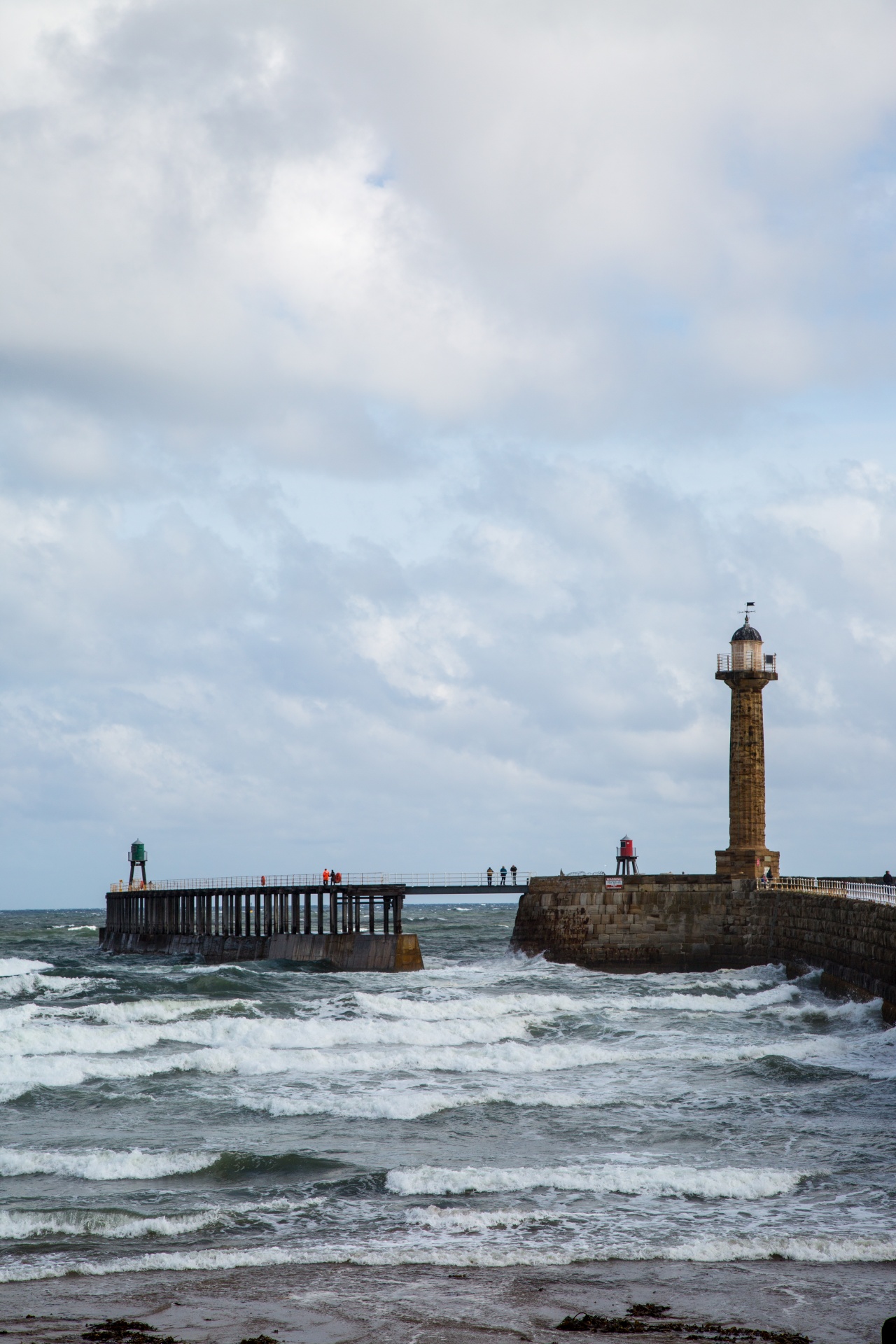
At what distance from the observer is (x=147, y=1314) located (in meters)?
10.0

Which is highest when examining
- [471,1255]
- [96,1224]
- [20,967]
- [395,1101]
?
[471,1255]

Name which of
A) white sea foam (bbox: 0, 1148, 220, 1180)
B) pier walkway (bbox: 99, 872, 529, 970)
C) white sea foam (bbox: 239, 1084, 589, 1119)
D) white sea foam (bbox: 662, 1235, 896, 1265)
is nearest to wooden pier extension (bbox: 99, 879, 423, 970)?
pier walkway (bbox: 99, 872, 529, 970)

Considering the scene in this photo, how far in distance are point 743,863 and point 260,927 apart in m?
17.9

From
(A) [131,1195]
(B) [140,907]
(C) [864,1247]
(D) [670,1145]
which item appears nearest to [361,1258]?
(A) [131,1195]

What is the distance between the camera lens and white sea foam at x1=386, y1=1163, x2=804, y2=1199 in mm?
13984

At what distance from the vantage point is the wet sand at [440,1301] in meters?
9.66

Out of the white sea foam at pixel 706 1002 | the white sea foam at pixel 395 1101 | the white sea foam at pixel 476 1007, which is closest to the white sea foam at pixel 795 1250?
the white sea foam at pixel 395 1101

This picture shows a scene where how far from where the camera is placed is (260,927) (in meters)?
47.5

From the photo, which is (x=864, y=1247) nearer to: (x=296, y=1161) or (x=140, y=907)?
(x=296, y=1161)

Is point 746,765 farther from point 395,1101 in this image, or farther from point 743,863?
point 395,1101

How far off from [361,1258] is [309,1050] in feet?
40.4

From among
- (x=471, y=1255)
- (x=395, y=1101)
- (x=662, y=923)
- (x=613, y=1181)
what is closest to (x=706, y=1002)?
(x=662, y=923)

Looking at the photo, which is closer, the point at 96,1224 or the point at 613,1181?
the point at 96,1224

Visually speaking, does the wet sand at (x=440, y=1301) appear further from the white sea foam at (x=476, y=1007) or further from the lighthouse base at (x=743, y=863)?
the lighthouse base at (x=743, y=863)
